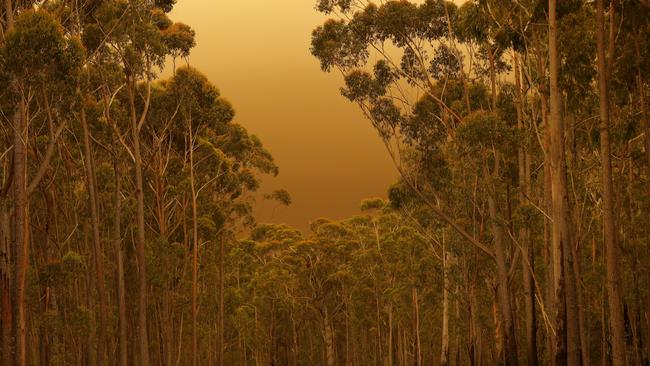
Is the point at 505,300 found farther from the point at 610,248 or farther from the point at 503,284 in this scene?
the point at 610,248

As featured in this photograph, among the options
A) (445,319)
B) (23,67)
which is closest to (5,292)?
(23,67)

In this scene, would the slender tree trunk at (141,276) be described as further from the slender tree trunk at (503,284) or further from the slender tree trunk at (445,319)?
the slender tree trunk at (445,319)

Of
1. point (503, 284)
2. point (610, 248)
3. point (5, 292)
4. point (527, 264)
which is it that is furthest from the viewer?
point (503, 284)

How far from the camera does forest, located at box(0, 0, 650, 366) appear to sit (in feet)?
45.9

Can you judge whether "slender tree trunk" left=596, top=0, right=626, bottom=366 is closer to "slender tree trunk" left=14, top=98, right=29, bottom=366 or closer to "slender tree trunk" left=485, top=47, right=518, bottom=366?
"slender tree trunk" left=485, top=47, right=518, bottom=366

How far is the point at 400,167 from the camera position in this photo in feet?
73.3

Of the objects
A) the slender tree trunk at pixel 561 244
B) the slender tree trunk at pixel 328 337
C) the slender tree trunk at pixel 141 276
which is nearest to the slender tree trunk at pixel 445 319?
the slender tree trunk at pixel 141 276

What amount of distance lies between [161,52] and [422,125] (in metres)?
8.86

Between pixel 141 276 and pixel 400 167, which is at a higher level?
pixel 400 167

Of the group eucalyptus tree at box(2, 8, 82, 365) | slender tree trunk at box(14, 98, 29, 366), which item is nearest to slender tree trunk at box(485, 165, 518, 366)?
eucalyptus tree at box(2, 8, 82, 365)

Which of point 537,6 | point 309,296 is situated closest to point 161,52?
point 537,6

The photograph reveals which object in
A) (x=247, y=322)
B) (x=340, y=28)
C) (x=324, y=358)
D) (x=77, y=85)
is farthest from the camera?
(x=324, y=358)

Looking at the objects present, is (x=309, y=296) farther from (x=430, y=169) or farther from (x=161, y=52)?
(x=161, y=52)

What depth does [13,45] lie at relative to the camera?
12.9m
